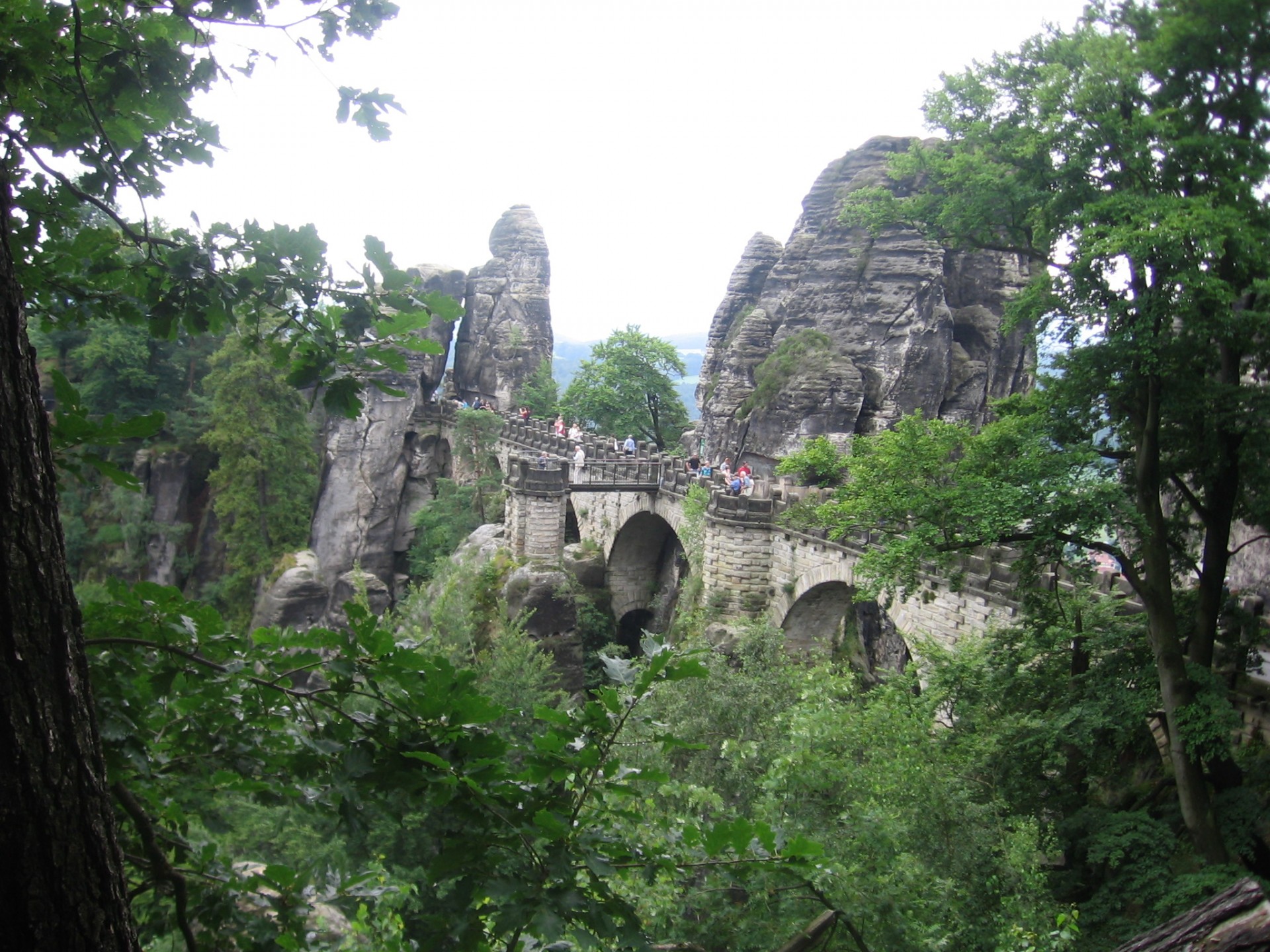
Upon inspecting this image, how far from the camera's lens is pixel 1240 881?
8.51 feet

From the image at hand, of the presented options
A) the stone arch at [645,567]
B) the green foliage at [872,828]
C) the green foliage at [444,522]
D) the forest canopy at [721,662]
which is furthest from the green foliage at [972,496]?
the green foliage at [444,522]

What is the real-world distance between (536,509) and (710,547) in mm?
5966

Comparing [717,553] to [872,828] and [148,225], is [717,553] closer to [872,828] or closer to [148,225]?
[872,828]

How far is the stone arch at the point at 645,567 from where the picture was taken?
2853 centimetres

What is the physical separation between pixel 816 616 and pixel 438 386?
27024 millimetres

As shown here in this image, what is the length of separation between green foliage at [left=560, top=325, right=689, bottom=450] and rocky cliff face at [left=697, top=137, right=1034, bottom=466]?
531cm

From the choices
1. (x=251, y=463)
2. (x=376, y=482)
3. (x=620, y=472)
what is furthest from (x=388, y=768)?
(x=376, y=482)

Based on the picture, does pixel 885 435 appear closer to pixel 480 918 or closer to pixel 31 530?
pixel 480 918

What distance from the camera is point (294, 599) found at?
90.0ft

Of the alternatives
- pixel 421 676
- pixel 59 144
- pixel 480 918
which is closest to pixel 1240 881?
pixel 480 918

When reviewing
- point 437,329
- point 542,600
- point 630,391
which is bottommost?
point 542,600

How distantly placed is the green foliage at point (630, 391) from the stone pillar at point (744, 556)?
18.0 metres

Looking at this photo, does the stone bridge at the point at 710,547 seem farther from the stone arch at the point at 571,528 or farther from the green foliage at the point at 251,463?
the green foliage at the point at 251,463

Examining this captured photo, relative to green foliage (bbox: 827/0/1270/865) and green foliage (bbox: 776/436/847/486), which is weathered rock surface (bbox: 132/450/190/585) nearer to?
green foliage (bbox: 776/436/847/486)
